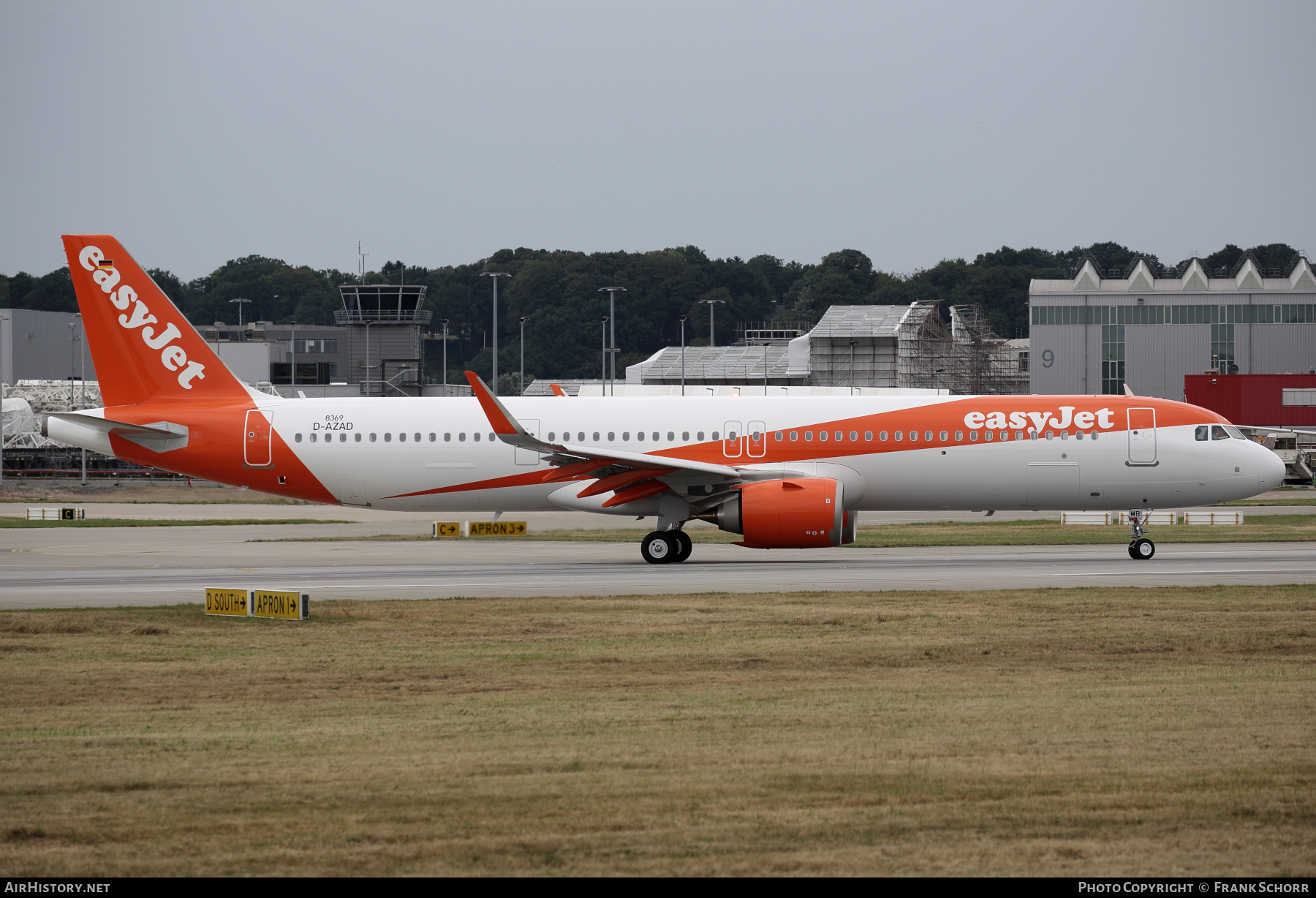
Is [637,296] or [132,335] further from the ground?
[637,296]

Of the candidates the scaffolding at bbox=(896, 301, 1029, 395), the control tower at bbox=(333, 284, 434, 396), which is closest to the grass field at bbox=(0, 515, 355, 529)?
the control tower at bbox=(333, 284, 434, 396)

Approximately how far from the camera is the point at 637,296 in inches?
6978

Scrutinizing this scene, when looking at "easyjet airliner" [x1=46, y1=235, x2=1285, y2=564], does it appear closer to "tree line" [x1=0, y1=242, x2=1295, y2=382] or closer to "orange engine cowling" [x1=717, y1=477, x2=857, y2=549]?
"orange engine cowling" [x1=717, y1=477, x2=857, y2=549]

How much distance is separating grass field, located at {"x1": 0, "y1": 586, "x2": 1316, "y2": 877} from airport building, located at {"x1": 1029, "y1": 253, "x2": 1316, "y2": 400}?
283ft

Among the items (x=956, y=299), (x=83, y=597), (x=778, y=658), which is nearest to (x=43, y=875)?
(x=778, y=658)

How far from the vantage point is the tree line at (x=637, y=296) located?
170 metres

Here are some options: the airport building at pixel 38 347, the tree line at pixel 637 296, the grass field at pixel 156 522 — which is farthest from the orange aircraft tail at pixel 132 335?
the tree line at pixel 637 296

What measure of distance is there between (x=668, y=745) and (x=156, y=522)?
3813 cm

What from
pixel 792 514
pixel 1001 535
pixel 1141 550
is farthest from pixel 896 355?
pixel 792 514

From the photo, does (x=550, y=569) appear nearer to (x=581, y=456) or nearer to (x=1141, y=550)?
(x=581, y=456)

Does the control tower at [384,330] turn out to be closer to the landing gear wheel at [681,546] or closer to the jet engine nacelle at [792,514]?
the landing gear wheel at [681,546]

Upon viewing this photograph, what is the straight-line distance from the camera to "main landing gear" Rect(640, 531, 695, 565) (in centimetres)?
2777

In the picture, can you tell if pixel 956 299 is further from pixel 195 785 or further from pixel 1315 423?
pixel 195 785

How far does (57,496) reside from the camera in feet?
205
